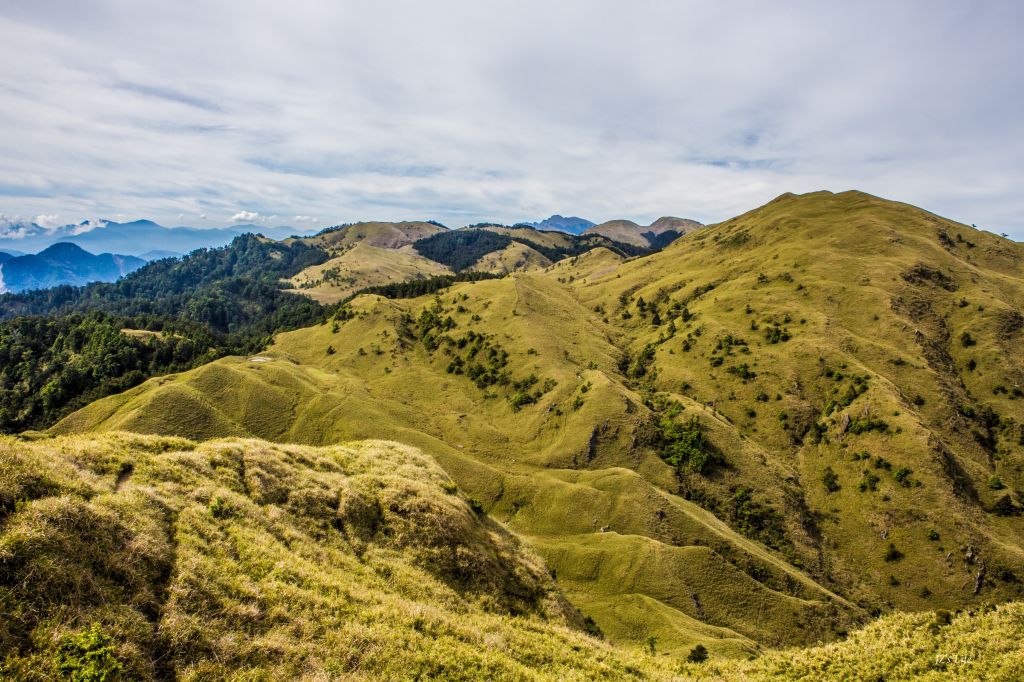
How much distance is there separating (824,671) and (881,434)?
126662 mm

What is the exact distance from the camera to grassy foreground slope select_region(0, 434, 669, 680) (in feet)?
50.9

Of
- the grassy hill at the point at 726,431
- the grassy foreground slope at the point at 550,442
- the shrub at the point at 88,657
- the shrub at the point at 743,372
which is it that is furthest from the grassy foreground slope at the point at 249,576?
the shrub at the point at 743,372

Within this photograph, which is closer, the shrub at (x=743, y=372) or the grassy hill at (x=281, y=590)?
the grassy hill at (x=281, y=590)

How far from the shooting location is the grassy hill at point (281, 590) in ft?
51.6

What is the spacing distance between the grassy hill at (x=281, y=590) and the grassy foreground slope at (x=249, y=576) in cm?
8

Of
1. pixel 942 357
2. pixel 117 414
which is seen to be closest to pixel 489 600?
pixel 117 414

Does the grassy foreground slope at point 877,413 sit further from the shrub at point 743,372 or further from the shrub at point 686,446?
the shrub at point 686,446

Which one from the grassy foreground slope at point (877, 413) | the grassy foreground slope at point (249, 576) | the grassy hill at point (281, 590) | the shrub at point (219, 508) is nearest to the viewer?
the grassy foreground slope at point (249, 576)

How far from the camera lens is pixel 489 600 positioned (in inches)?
1331

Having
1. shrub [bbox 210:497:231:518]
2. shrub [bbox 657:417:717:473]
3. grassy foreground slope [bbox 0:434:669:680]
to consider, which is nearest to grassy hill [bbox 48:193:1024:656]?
shrub [bbox 657:417:717:473]

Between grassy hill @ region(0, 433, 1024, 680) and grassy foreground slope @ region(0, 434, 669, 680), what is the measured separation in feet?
0.26

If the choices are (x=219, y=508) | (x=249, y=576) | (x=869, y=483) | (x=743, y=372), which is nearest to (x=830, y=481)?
(x=869, y=483)

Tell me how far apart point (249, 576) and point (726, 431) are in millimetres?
131722

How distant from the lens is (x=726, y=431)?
422 feet
